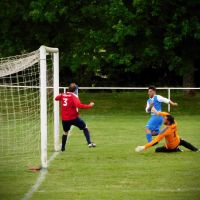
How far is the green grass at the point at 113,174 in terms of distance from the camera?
12961 millimetres

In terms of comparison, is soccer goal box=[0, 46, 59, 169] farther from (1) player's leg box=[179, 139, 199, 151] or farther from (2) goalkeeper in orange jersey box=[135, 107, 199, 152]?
(1) player's leg box=[179, 139, 199, 151]

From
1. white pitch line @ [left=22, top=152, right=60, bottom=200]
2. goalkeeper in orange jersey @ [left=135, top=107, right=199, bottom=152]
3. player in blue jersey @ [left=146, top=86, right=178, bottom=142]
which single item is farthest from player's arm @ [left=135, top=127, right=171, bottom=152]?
white pitch line @ [left=22, top=152, right=60, bottom=200]

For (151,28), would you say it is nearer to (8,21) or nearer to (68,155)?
(8,21)

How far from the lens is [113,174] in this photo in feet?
50.4

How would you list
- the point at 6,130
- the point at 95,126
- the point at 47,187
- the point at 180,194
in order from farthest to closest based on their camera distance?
the point at 95,126, the point at 6,130, the point at 47,187, the point at 180,194

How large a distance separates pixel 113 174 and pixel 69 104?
4.80m

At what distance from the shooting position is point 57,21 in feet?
128

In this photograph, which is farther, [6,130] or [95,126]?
[95,126]

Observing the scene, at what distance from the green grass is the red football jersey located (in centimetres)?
90

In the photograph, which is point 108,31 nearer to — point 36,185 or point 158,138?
point 158,138

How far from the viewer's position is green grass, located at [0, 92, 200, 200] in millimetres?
12961

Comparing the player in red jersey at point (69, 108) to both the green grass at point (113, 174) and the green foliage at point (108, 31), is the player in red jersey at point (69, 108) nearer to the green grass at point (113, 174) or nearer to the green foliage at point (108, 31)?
the green grass at point (113, 174)

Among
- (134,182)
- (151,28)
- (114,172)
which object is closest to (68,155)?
(114,172)

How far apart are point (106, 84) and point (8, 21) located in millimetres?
11614
